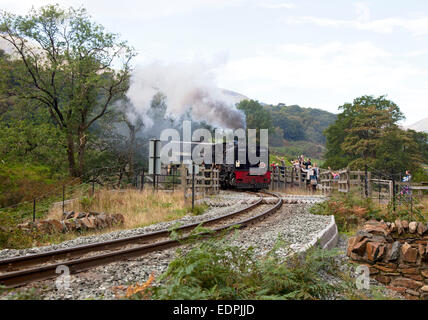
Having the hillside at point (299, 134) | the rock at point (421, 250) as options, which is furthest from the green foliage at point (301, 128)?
the rock at point (421, 250)

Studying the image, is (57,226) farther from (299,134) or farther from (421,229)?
(299,134)

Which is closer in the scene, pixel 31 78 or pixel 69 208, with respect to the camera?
pixel 69 208

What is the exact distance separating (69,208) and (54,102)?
417 inches

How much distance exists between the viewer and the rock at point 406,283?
5.57 meters

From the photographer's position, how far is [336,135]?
3744 centimetres

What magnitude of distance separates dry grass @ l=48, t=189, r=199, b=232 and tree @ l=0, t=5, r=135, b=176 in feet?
25.3

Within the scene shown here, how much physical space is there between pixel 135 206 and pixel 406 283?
8.79m

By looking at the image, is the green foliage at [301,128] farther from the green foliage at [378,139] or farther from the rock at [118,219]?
the rock at [118,219]

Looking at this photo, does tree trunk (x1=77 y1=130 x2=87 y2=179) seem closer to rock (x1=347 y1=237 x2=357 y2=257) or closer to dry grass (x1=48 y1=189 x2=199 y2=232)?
dry grass (x1=48 y1=189 x2=199 y2=232)

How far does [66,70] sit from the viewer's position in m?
18.6

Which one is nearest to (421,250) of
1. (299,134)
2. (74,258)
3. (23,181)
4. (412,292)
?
(412,292)

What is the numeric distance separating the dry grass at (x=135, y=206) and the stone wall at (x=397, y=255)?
5622 mm
